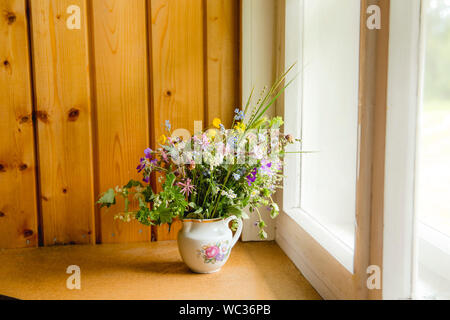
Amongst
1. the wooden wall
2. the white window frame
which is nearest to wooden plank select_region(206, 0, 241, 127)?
the wooden wall

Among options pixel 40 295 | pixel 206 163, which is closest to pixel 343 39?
pixel 206 163

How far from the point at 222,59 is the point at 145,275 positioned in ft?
2.44

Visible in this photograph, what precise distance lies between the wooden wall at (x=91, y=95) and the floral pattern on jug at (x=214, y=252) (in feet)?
1.29

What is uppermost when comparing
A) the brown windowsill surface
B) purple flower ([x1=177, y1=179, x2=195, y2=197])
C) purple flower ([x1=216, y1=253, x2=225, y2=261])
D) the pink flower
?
purple flower ([x1=177, y1=179, x2=195, y2=197])

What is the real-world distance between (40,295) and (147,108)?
2.15 ft

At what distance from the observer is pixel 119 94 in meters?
1.37

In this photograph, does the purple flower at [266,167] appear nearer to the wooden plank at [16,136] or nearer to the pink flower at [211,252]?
the pink flower at [211,252]

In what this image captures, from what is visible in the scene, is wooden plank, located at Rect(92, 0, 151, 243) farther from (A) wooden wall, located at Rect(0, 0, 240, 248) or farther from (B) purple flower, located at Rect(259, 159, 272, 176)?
(B) purple flower, located at Rect(259, 159, 272, 176)

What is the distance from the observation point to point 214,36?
4.58ft

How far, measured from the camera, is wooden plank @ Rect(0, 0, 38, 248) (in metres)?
1.31

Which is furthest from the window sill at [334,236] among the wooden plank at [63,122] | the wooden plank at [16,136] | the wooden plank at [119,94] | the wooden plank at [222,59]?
the wooden plank at [16,136]
